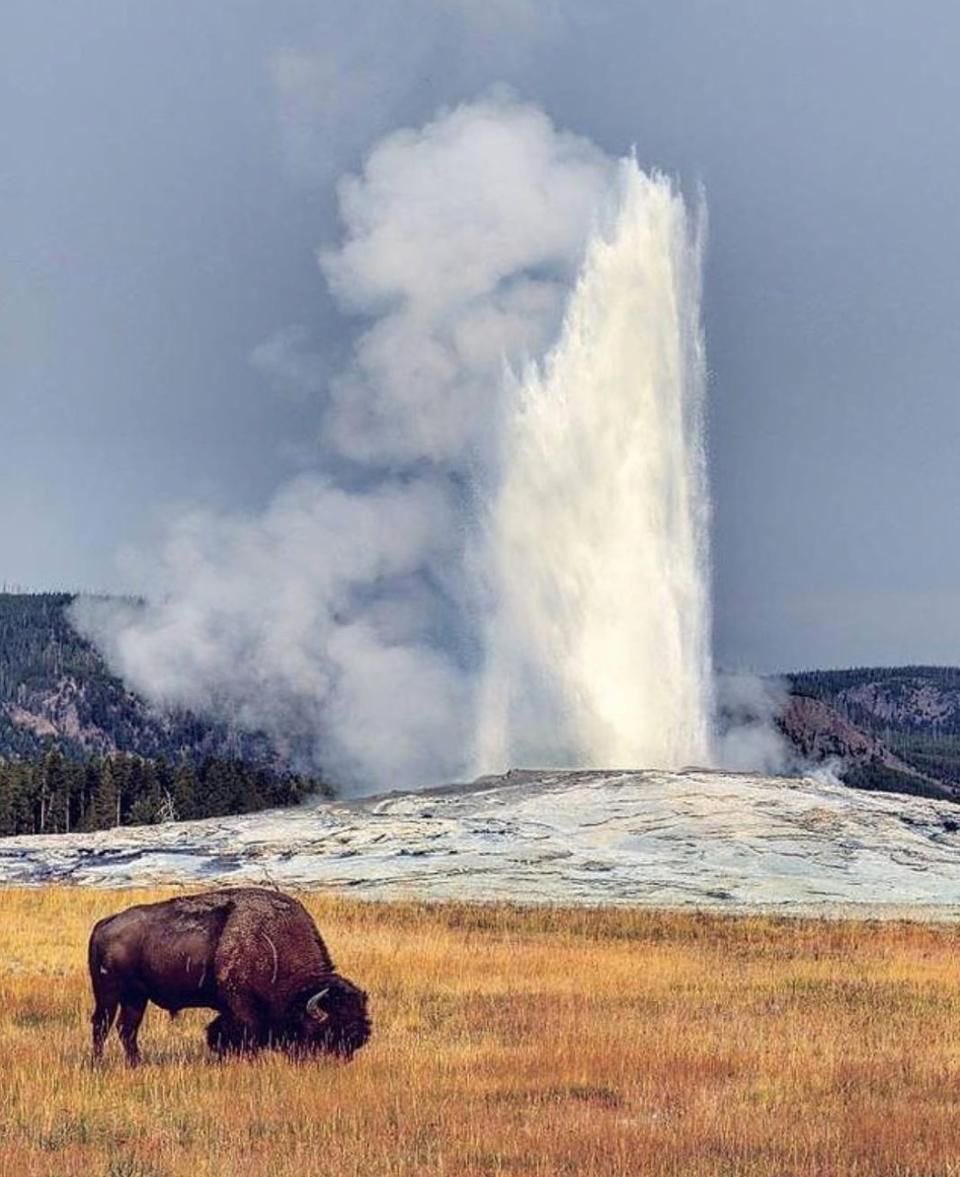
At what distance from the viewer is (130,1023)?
41.3ft

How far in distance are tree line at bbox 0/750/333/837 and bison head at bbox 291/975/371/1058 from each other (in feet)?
255

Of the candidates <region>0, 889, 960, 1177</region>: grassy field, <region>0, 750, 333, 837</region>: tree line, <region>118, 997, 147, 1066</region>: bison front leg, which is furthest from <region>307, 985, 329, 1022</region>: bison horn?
<region>0, 750, 333, 837</region>: tree line

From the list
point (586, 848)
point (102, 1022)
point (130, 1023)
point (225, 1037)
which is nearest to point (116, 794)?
point (586, 848)

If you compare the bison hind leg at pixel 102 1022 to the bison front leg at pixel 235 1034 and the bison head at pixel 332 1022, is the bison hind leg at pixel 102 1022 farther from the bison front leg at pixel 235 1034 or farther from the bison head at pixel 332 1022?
the bison head at pixel 332 1022

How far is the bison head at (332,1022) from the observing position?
12297mm

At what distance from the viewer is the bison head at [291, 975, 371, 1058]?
12.3m

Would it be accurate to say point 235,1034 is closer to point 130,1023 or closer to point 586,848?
point 130,1023

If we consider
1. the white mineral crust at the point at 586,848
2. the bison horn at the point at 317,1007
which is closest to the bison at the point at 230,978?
the bison horn at the point at 317,1007

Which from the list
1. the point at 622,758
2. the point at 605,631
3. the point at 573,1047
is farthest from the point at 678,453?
the point at 573,1047

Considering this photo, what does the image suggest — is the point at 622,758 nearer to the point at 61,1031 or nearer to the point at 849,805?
the point at 849,805

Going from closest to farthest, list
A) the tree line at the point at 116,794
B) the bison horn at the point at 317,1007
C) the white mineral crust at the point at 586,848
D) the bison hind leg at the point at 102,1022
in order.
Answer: the bison horn at the point at 317,1007 < the bison hind leg at the point at 102,1022 < the white mineral crust at the point at 586,848 < the tree line at the point at 116,794

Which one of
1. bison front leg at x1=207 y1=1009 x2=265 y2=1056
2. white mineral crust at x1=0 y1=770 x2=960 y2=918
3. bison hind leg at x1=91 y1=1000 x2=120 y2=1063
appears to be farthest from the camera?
white mineral crust at x1=0 y1=770 x2=960 y2=918

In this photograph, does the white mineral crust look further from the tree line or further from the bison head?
the tree line

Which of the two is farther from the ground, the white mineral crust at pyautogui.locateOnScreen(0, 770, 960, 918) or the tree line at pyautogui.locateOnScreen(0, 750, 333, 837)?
the tree line at pyautogui.locateOnScreen(0, 750, 333, 837)
